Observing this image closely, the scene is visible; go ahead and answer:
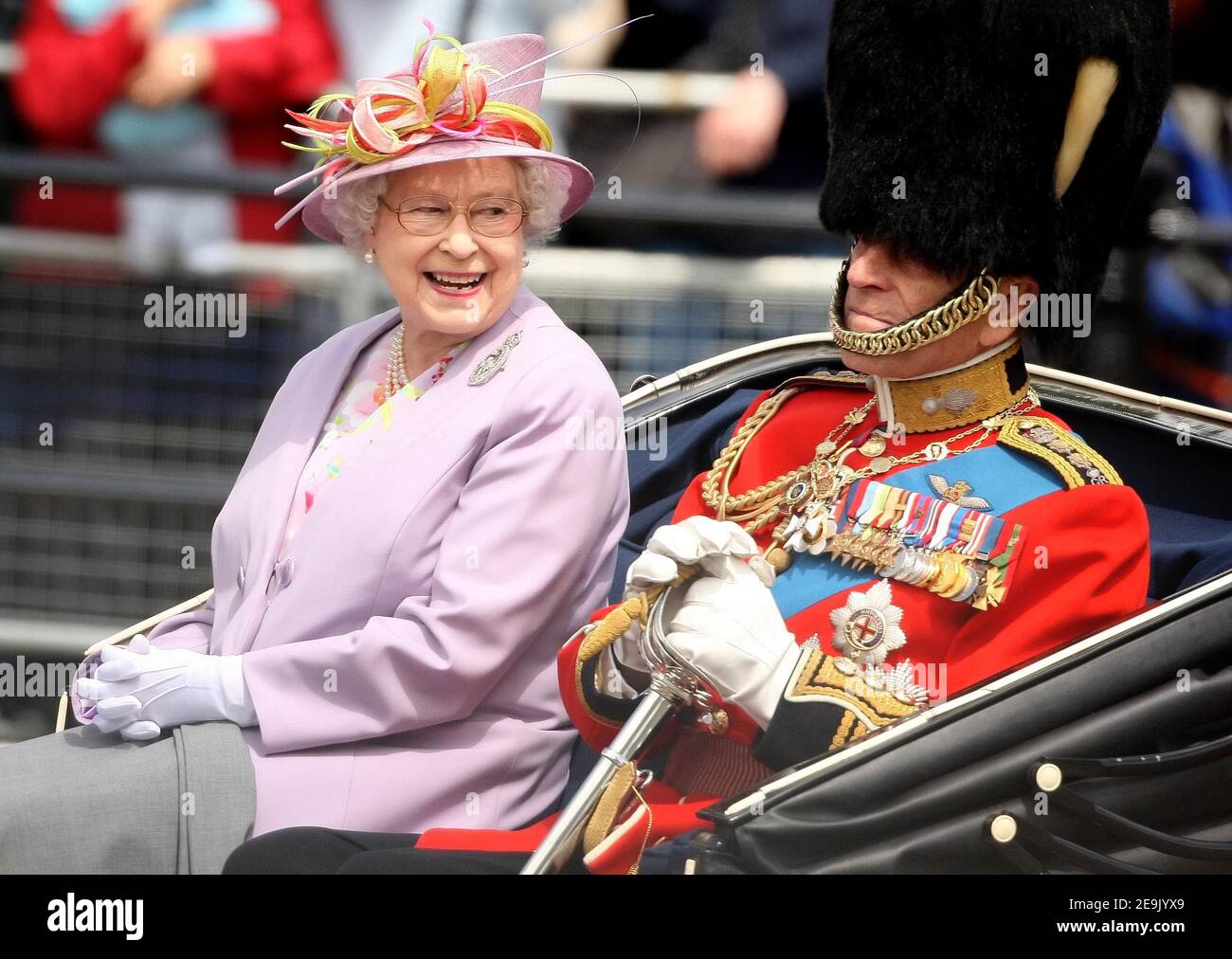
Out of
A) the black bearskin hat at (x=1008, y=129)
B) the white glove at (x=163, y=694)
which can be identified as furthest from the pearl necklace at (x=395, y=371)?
the black bearskin hat at (x=1008, y=129)

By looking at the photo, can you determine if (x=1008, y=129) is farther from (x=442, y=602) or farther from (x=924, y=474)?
(x=442, y=602)

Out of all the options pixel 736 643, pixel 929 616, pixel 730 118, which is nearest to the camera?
pixel 736 643

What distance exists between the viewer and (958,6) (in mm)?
2885

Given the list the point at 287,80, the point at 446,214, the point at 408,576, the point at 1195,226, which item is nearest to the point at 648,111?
the point at 287,80

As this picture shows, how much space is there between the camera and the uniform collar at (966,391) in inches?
115

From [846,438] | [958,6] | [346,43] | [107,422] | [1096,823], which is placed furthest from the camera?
[107,422]

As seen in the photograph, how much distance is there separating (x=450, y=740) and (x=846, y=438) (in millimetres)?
751

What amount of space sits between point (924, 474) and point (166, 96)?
121 inches

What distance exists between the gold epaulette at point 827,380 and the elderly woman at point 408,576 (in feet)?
1.29

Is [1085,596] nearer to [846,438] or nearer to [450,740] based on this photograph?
[846,438]

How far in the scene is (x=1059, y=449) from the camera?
9.35 ft

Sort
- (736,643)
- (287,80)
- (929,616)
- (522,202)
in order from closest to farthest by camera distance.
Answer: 1. (736,643)
2. (929,616)
3. (522,202)
4. (287,80)

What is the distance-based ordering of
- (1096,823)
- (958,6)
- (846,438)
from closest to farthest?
1. (1096,823)
2. (958,6)
3. (846,438)
